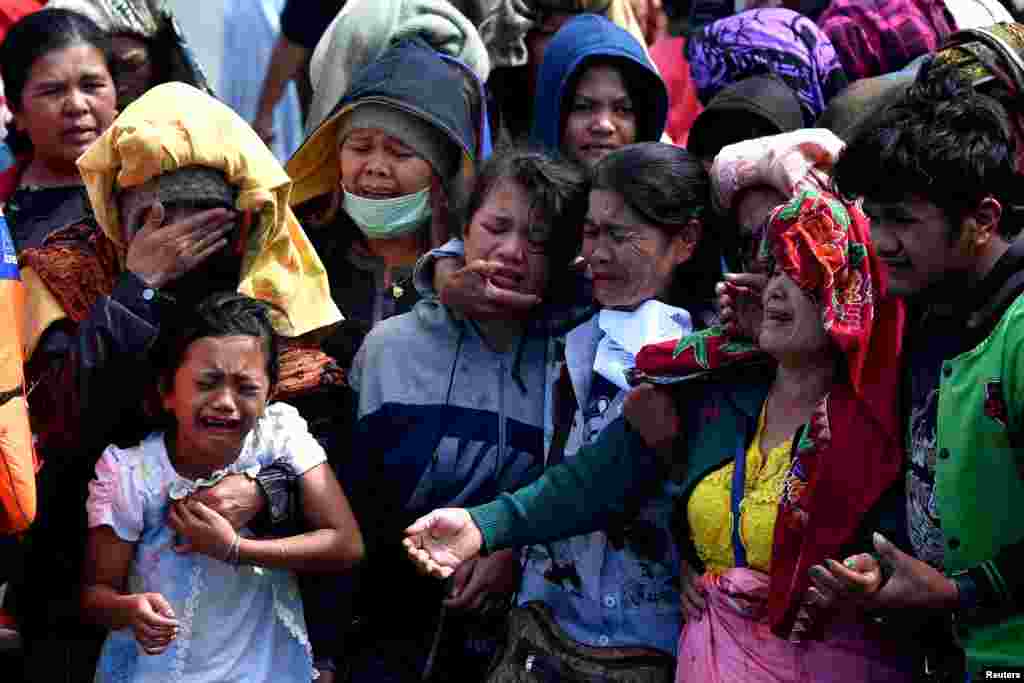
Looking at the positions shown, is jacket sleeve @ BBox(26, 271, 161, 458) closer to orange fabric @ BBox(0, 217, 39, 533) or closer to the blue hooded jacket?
orange fabric @ BBox(0, 217, 39, 533)

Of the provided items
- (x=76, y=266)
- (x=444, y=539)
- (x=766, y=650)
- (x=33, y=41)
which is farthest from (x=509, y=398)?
(x=33, y=41)

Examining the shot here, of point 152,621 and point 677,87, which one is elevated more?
point 677,87

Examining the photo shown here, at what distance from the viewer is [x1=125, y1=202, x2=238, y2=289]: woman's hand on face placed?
4.28 m

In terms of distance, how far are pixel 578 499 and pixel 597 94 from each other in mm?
1810

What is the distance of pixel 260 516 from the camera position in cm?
417

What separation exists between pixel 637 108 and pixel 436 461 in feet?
5.40

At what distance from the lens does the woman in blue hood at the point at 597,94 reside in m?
5.31

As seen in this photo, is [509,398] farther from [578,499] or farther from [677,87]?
[677,87]


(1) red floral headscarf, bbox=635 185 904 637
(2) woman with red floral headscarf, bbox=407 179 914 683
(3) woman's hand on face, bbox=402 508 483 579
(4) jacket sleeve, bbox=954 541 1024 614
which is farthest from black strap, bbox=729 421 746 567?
(3) woman's hand on face, bbox=402 508 483 579

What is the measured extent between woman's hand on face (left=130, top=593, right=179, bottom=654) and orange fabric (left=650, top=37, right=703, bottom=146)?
3.15m

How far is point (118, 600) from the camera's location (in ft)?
13.0

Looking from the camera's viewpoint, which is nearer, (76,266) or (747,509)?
(747,509)

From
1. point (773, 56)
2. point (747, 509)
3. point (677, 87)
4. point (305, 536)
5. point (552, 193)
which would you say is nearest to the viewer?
point (747, 509)

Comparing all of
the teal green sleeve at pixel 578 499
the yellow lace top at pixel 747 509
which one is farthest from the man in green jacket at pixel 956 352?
the teal green sleeve at pixel 578 499
